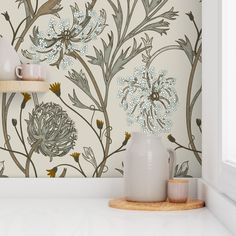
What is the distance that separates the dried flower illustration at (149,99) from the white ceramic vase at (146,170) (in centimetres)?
22

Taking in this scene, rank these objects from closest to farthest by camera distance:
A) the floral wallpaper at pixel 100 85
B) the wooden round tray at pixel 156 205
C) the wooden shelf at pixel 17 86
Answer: the wooden round tray at pixel 156 205 < the wooden shelf at pixel 17 86 < the floral wallpaper at pixel 100 85

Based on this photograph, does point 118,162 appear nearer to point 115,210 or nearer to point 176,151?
point 176,151

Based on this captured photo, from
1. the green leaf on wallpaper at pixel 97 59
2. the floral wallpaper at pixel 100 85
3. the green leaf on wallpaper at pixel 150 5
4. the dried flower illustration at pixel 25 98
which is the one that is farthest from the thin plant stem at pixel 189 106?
the dried flower illustration at pixel 25 98

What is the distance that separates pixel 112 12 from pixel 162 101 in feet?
1.32

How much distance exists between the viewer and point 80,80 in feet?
6.92

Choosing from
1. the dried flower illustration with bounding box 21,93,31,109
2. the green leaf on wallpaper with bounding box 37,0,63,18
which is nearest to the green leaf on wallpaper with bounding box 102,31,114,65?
the green leaf on wallpaper with bounding box 37,0,63,18

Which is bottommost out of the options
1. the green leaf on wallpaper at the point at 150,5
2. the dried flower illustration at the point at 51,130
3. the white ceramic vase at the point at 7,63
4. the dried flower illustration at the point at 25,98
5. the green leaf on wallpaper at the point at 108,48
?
the dried flower illustration at the point at 51,130

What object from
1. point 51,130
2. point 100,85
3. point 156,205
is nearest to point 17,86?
point 51,130

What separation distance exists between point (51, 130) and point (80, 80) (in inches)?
8.9

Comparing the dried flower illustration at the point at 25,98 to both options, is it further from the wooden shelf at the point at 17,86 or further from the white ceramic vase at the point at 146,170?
the white ceramic vase at the point at 146,170

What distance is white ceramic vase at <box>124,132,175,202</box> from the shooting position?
184 cm

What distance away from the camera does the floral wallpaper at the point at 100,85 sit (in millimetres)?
2096

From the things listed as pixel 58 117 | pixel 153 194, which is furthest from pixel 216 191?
pixel 58 117

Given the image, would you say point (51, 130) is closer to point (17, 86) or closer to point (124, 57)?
point (17, 86)
